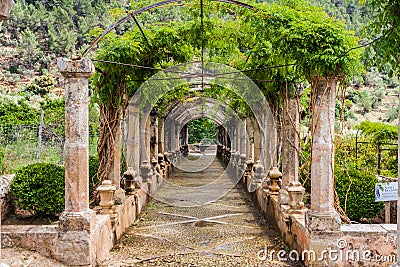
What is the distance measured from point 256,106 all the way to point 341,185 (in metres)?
3.83

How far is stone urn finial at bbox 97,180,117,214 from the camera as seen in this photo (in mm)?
6598

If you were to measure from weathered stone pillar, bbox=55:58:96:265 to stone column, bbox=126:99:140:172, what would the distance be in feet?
14.9

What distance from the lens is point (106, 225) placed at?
611 cm

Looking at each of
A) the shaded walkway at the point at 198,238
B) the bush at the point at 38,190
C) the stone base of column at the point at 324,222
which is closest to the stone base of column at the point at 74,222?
the shaded walkway at the point at 198,238

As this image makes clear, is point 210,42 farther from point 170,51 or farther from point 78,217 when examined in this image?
point 78,217

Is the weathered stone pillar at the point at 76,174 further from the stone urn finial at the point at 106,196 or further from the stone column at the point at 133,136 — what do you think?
the stone column at the point at 133,136

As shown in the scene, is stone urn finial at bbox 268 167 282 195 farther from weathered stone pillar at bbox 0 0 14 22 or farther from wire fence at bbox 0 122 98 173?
weathered stone pillar at bbox 0 0 14 22

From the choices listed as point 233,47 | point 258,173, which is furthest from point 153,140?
point 233,47

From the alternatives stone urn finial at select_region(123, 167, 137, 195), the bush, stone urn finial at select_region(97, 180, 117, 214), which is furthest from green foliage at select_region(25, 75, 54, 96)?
stone urn finial at select_region(97, 180, 117, 214)

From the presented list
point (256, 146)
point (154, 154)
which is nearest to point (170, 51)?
point (256, 146)

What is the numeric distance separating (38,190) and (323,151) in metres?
4.09

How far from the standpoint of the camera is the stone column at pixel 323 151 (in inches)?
204

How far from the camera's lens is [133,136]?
10.0 metres

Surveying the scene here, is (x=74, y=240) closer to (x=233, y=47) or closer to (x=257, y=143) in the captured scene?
(x=233, y=47)
